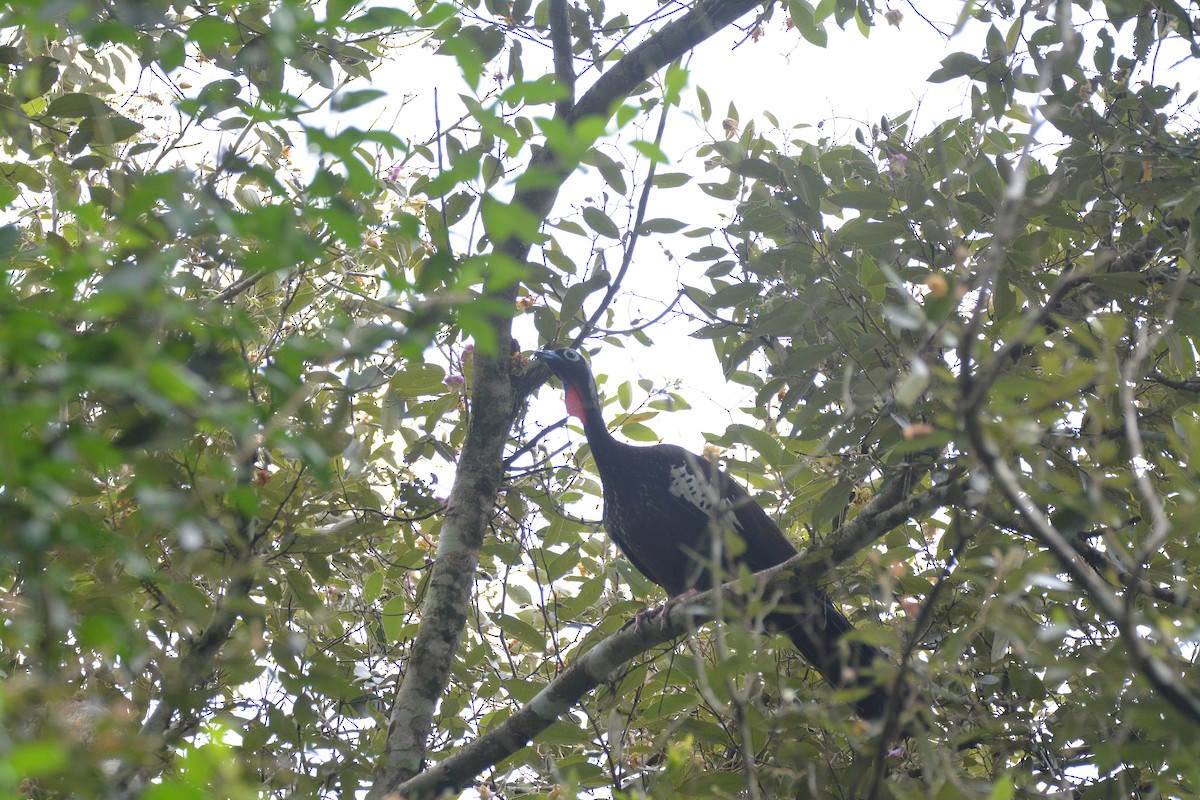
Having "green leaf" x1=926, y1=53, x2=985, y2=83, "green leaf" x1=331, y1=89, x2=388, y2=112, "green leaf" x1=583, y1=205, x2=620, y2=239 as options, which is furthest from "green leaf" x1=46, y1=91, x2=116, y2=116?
"green leaf" x1=926, y1=53, x2=985, y2=83

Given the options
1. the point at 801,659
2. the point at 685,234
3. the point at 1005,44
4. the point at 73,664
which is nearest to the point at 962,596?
the point at 801,659

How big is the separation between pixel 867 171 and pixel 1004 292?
0.68m

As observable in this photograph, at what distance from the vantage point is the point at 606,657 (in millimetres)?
3107

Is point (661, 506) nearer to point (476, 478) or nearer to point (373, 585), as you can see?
point (476, 478)

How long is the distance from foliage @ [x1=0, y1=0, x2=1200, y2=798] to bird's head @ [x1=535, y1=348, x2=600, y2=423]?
27 centimetres

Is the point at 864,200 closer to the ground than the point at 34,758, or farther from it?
farther from it

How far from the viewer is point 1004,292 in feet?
9.89

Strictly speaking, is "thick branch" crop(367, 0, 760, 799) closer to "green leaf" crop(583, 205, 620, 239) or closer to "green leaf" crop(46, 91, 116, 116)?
"green leaf" crop(583, 205, 620, 239)

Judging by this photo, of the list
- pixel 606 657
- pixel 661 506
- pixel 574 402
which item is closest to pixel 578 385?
pixel 574 402

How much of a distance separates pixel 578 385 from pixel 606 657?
1842 mm

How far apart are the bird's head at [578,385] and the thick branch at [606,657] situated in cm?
150

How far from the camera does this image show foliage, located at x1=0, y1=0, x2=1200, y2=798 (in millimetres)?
1495

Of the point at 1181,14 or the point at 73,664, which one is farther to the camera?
the point at 1181,14

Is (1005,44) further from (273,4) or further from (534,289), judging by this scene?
(273,4)
